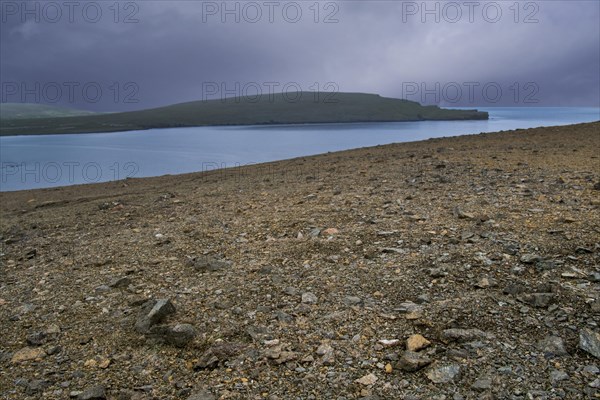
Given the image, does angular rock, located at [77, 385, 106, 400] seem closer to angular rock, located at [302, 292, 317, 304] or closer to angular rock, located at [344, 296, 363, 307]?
angular rock, located at [302, 292, 317, 304]

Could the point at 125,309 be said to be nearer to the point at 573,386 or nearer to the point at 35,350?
the point at 35,350

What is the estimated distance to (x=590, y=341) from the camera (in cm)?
301

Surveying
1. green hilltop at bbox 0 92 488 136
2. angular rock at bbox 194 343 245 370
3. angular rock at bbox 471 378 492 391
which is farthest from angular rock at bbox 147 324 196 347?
green hilltop at bbox 0 92 488 136

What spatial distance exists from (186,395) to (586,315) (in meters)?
3.13

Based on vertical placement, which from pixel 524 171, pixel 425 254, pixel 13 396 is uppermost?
pixel 524 171

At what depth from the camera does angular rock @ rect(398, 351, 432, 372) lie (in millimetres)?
2965

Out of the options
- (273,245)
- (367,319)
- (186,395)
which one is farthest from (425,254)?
(186,395)

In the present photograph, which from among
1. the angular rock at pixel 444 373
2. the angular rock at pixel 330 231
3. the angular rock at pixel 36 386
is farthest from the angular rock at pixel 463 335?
the angular rock at pixel 36 386

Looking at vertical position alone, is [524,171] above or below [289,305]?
above

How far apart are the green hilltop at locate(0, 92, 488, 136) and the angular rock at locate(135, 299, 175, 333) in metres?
126

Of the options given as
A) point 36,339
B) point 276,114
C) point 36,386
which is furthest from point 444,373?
point 276,114

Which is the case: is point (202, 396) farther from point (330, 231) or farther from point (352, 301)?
point (330, 231)

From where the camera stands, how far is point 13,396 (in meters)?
3.02

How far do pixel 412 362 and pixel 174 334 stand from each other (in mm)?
1974
